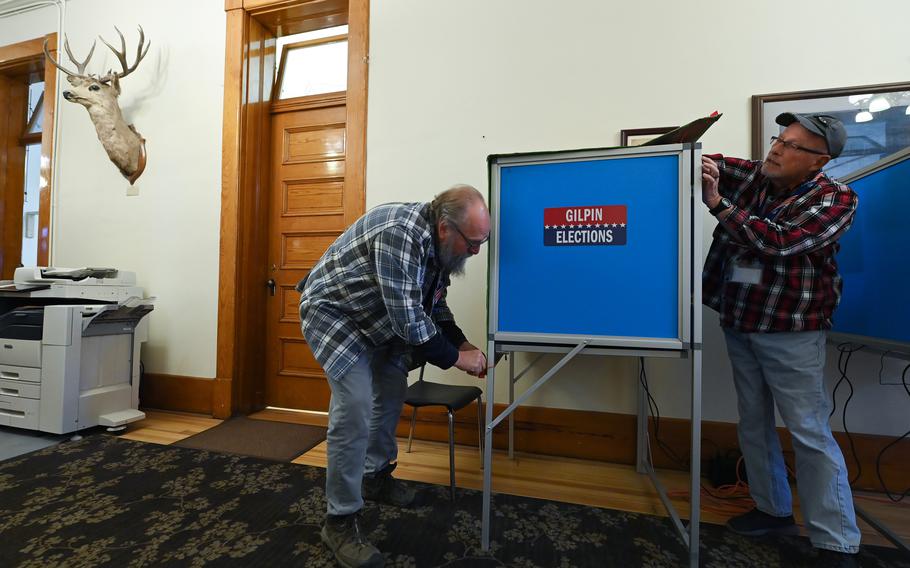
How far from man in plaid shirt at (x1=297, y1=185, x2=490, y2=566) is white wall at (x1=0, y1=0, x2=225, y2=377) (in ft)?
Answer: 6.22

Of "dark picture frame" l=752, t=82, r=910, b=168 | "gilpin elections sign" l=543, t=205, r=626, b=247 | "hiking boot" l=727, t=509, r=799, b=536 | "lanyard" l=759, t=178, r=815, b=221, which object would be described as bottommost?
"hiking boot" l=727, t=509, r=799, b=536

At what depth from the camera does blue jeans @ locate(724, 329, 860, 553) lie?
129 cm

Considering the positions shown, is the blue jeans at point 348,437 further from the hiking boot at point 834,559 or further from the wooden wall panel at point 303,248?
the wooden wall panel at point 303,248

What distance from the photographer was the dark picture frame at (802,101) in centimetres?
178

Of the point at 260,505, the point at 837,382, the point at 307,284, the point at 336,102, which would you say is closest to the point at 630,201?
the point at 307,284

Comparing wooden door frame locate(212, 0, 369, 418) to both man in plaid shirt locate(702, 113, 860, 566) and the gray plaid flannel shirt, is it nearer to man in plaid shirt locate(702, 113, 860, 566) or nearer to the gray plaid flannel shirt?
the gray plaid flannel shirt

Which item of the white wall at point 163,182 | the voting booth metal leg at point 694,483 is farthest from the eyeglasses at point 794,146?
the white wall at point 163,182

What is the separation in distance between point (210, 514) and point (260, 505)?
0.17m

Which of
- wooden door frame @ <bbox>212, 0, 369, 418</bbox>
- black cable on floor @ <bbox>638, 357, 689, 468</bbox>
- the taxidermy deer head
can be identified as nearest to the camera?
black cable on floor @ <bbox>638, 357, 689, 468</bbox>

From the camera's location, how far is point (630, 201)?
52.6 inches

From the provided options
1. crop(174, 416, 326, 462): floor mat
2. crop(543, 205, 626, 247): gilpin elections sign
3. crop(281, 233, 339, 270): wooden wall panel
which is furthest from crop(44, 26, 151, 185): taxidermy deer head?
crop(543, 205, 626, 247): gilpin elections sign

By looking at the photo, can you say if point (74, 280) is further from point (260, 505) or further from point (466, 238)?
point (466, 238)

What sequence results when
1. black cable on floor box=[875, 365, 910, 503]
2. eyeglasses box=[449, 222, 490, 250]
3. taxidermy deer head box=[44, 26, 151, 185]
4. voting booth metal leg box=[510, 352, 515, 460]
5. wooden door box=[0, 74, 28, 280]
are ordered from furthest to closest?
1. wooden door box=[0, 74, 28, 280]
2. taxidermy deer head box=[44, 26, 151, 185]
3. voting booth metal leg box=[510, 352, 515, 460]
4. black cable on floor box=[875, 365, 910, 503]
5. eyeglasses box=[449, 222, 490, 250]

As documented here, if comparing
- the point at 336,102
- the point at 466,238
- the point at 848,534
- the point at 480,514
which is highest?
the point at 336,102
